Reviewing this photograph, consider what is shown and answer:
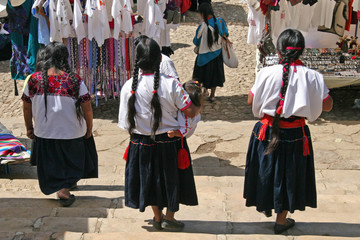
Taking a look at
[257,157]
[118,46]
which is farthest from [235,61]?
[257,157]

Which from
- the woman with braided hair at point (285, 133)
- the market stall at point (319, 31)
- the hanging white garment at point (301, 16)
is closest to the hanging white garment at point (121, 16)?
the market stall at point (319, 31)

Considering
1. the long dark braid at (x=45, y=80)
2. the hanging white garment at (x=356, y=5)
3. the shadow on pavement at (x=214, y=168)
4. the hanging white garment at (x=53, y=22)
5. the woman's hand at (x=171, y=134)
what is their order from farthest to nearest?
the hanging white garment at (x=356, y=5), the hanging white garment at (x=53, y=22), the shadow on pavement at (x=214, y=168), the long dark braid at (x=45, y=80), the woman's hand at (x=171, y=134)

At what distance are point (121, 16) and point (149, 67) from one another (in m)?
3.56

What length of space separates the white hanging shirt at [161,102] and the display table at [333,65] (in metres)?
3.96

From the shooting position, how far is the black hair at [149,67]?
300 centimetres

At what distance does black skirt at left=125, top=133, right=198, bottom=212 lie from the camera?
3.18 metres

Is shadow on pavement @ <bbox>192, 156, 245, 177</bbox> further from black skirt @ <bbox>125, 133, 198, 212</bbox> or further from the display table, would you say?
the display table

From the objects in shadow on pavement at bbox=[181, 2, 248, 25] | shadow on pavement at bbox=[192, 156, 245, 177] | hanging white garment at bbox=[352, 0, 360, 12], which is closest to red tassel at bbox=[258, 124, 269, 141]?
shadow on pavement at bbox=[192, 156, 245, 177]

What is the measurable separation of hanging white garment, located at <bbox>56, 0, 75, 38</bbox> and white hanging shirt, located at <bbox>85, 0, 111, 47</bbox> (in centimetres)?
26

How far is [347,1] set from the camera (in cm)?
739

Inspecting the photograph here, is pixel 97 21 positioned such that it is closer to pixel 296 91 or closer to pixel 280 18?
pixel 280 18

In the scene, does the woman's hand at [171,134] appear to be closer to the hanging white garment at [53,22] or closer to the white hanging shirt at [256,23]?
the hanging white garment at [53,22]

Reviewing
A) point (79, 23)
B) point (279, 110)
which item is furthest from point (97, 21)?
point (279, 110)

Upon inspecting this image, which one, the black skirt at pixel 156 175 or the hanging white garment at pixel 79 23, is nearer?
the black skirt at pixel 156 175
